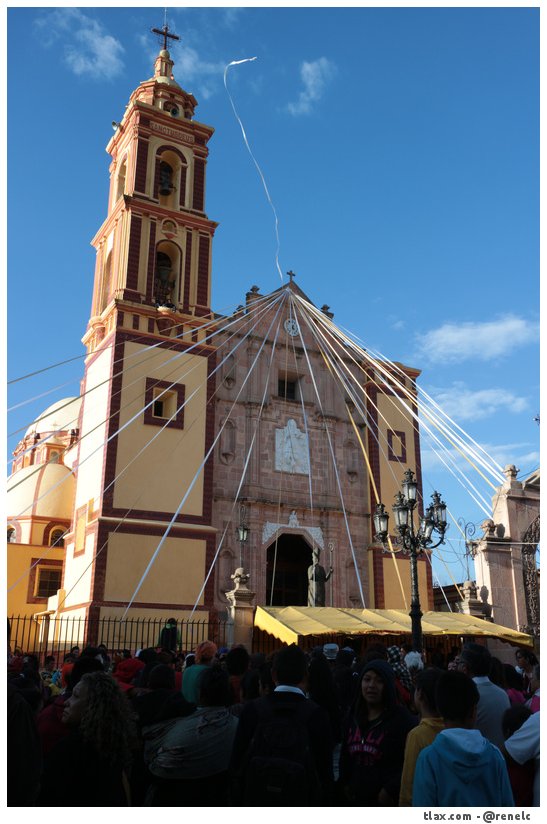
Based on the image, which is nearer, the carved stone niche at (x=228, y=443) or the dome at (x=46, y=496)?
the carved stone niche at (x=228, y=443)

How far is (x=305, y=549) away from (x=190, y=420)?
725 centimetres

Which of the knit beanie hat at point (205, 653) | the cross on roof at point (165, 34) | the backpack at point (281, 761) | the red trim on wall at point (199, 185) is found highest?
the cross on roof at point (165, 34)

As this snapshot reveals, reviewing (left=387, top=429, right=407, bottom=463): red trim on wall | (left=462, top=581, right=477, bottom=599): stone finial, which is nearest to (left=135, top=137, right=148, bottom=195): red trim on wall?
(left=387, top=429, right=407, bottom=463): red trim on wall

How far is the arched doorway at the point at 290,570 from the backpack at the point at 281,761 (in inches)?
888

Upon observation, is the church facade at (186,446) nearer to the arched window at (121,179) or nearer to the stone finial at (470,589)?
the arched window at (121,179)

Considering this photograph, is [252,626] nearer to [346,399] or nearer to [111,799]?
[346,399]

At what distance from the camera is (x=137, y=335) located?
24203 mm

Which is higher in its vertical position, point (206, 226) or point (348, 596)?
point (206, 226)

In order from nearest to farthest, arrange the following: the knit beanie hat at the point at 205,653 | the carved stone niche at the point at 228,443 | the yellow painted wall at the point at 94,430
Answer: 1. the knit beanie hat at the point at 205,653
2. the yellow painted wall at the point at 94,430
3. the carved stone niche at the point at 228,443

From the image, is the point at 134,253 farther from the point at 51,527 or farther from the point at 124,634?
the point at 124,634

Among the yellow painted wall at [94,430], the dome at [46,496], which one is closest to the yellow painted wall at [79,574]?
the yellow painted wall at [94,430]

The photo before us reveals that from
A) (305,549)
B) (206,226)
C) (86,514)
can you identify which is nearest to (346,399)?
(305,549)

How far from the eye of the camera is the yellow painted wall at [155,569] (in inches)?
848

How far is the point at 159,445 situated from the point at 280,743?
65.3 feet
